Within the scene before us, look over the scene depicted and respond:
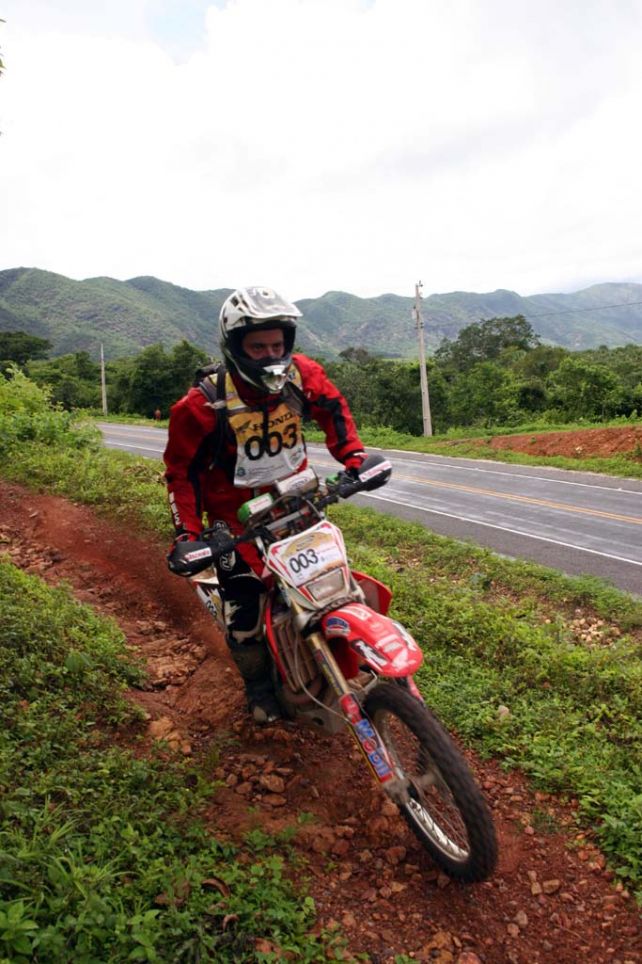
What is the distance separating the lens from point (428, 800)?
9.43 feet

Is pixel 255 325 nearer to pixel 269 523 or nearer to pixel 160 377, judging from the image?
pixel 269 523

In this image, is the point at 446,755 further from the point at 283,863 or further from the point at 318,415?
the point at 318,415

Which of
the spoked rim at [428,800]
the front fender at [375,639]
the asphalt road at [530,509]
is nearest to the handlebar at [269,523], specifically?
the front fender at [375,639]

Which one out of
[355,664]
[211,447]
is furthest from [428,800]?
[211,447]

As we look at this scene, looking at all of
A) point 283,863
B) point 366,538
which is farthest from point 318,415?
point 366,538

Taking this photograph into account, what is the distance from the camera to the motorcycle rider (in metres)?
3.22

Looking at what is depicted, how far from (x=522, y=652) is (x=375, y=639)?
9.32 feet

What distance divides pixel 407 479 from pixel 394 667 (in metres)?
17.0

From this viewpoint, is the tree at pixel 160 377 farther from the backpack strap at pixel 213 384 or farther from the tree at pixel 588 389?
the backpack strap at pixel 213 384

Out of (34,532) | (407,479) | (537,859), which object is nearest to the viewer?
(537,859)

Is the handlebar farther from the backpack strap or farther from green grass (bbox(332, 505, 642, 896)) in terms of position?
green grass (bbox(332, 505, 642, 896))

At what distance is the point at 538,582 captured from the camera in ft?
27.1

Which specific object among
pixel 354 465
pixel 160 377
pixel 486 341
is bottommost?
pixel 354 465

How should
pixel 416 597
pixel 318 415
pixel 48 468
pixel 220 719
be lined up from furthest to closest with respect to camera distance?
pixel 48 468
pixel 416 597
pixel 220 719
pixel 318 415
